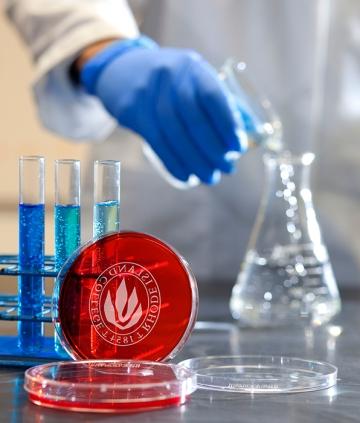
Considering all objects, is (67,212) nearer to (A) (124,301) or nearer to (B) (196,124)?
(A) (124,301)

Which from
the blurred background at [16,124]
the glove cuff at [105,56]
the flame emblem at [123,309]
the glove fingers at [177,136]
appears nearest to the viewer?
the flame emblem at [123,309]

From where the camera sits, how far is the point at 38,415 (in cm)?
86

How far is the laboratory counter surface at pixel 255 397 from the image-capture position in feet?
2.82

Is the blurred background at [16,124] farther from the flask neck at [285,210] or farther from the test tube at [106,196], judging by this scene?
the test tube at [106,196]

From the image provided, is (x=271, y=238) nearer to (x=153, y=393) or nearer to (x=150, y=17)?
(x=153, y=393)

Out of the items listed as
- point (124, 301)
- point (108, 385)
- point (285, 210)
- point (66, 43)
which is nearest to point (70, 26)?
point (66, 43)

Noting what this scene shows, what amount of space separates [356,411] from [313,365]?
17cm

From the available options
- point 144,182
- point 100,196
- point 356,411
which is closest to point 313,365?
point 356,411

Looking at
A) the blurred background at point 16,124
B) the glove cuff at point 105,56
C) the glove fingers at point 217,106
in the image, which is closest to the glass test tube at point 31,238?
the glove fingers at point 217,106

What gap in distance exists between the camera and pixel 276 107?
219 centimetres

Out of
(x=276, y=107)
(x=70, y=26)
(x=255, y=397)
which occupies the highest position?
(x=70, y=26)

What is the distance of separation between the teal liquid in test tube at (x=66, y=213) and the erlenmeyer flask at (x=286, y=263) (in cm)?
53

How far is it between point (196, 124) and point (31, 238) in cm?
72

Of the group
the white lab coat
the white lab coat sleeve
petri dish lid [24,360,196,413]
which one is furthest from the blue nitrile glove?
petri dish lid [24,360,196,413]
